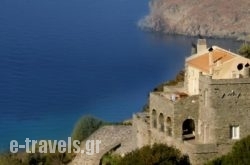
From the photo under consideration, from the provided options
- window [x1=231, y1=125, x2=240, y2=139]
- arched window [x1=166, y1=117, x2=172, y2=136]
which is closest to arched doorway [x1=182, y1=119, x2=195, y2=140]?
arched window [x1=166, y1=117, x2=172, y2=136]

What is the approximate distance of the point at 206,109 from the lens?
47.0 ft

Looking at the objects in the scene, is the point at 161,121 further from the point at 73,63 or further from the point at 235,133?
the point at 73,63

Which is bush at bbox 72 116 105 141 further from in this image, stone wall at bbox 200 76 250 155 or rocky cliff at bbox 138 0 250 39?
rocky cliff at bbox 138 0 250 39

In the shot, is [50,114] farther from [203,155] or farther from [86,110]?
[203,155]

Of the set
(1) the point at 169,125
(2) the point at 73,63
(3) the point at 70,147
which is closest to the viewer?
(1) the point at 169,125

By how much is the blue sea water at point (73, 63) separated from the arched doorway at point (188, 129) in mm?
18039

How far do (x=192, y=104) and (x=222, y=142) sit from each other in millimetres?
878

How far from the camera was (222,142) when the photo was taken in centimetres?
1428

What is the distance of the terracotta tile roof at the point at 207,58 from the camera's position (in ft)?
49.2

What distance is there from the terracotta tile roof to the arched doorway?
0.99m

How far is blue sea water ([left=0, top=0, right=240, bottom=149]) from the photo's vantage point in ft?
130

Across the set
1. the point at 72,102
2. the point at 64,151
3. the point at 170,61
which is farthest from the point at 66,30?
the point at 64,151

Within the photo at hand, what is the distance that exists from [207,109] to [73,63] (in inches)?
Answer: 1688

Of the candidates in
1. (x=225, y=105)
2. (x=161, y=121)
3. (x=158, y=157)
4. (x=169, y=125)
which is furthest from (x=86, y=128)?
(x=225, y=105)
